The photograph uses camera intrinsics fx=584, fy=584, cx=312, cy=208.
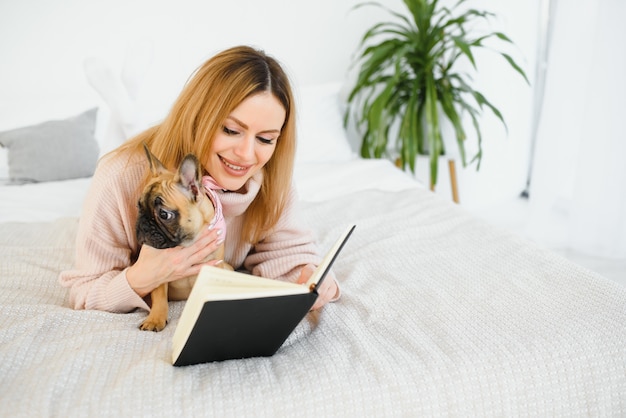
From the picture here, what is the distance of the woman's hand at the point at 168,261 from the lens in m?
1.22

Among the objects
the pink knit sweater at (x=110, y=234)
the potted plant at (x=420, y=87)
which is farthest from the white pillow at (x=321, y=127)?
the pink knit sweater at (x=110, y=234)

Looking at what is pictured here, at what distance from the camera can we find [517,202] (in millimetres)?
3840

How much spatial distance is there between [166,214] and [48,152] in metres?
1.68

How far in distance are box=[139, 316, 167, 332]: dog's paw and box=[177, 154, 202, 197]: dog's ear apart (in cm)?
29

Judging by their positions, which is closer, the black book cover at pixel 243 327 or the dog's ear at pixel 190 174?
the black book cover at pixel 243 327

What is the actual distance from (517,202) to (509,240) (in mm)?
2265

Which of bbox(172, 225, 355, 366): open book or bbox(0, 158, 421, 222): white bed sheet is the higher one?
bbox(172, 225, 355, 366): open book

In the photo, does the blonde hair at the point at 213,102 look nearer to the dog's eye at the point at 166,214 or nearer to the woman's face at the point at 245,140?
the woman's face at the point at 245,140

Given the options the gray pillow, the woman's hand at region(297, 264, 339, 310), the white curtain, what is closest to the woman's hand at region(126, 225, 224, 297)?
the woman's hand at region(297, 264, 339, 310)

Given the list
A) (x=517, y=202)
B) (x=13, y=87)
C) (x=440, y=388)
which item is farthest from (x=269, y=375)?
(x=517, y=202)

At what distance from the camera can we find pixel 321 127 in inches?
120

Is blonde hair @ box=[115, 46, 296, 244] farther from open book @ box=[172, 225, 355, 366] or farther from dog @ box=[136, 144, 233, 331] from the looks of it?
open book @ box=[172, 225, 355, 366]

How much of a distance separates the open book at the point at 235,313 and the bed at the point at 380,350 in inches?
1.8

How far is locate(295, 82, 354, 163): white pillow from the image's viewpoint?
2949mm
